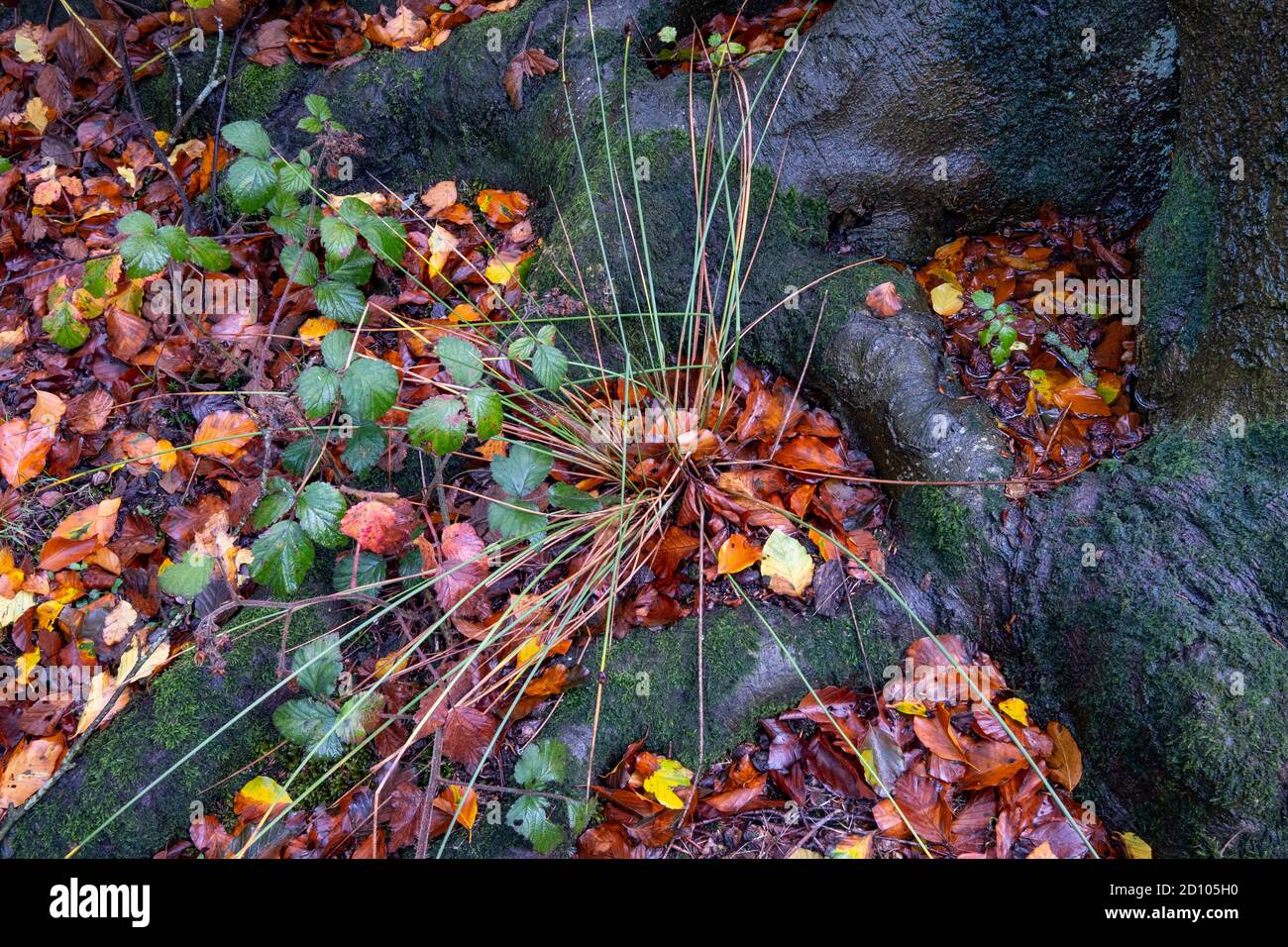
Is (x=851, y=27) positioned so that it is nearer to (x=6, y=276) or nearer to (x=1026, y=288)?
(x=1026, y=288)

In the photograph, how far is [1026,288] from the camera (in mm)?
2367

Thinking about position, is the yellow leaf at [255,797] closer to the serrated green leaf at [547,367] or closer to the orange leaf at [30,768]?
the orange leaf at [30,768]

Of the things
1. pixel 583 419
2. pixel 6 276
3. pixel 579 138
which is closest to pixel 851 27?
pixel 579 138

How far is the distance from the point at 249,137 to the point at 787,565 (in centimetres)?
183

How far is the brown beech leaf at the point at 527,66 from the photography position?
8.79ft

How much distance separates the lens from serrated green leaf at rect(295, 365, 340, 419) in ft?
5.89

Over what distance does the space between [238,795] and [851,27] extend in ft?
9.03

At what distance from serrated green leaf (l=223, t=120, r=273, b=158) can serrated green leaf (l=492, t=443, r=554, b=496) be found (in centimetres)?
106

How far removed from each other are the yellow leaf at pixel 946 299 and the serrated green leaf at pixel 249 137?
199 cm

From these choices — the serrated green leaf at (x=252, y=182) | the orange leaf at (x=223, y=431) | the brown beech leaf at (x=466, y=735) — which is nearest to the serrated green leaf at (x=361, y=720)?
the brown beech leaf at (x=466, y=735)

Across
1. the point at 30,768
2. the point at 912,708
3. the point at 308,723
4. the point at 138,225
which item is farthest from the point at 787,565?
the point at 30,768

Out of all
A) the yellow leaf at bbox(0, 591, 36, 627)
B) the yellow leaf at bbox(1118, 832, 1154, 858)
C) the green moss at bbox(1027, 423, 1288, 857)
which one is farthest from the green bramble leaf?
the yellow leaf at bbox(1118, 832, 1154, 858)

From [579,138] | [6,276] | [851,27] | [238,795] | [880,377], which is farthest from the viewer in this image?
[6,276]

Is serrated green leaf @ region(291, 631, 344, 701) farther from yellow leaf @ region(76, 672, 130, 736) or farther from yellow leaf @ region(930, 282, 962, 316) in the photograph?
yellow leaf @ region(930, 282, 962, 316)
